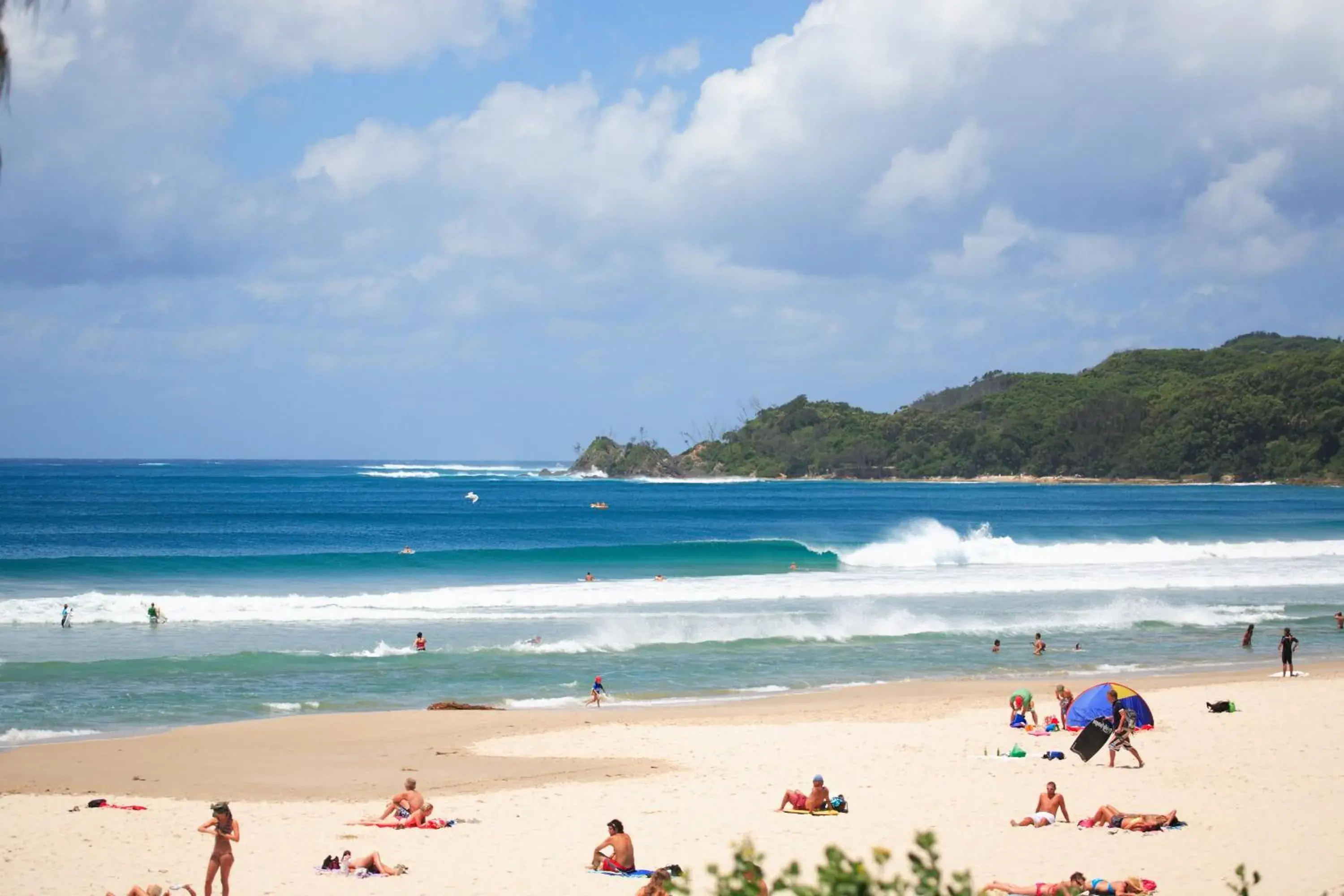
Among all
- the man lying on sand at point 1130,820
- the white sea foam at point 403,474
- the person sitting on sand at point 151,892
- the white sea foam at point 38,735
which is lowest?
the white sea foam at point 38,735

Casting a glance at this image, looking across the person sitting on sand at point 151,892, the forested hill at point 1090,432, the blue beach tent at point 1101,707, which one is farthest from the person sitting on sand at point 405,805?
the forested hill at point 1090,432

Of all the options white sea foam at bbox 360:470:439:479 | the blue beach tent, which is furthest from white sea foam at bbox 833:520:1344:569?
white sea foam at bbox 360:470:439:479

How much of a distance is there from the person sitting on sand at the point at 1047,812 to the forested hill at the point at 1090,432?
431ft

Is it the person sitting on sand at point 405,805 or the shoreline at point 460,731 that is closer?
the person sitting on sand at point 405,805

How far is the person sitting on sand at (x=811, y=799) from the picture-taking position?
1305 centimetres

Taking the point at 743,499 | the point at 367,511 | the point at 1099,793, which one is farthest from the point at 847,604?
the point at 743,499

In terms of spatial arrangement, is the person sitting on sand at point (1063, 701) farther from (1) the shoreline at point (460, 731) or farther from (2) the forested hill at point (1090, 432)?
(2) the forested hill at point (1090, 432)

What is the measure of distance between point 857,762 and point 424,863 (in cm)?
649

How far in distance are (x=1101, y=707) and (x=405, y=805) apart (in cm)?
1006

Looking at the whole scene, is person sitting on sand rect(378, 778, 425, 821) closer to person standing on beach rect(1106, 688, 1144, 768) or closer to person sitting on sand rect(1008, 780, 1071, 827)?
person sitting on sand rect(1008, 780, 1071, 827)

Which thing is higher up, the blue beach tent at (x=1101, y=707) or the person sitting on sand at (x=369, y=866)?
the blue beach tent at (x=1101, y=707)

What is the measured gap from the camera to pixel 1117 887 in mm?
10109

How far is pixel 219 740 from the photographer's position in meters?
17.2

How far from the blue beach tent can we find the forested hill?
413 ft
